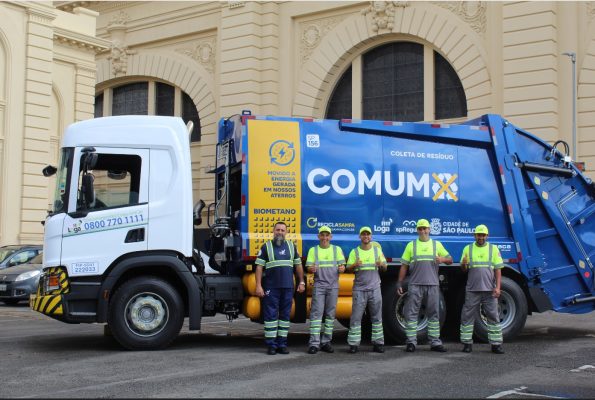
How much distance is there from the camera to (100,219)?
33.9ft

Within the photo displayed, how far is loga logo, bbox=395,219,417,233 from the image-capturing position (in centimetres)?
1146

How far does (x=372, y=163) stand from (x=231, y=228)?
7.26 ft

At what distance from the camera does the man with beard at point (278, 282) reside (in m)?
10.2

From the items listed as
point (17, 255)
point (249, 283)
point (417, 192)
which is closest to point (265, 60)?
point (17, 255)

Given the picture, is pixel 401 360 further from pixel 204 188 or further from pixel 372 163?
pixel 204 188

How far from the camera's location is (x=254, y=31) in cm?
3309

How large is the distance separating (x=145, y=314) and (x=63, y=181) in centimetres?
205

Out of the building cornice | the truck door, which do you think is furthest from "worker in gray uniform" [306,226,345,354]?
the building cornice

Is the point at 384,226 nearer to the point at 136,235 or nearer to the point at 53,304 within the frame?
the point at 136,235

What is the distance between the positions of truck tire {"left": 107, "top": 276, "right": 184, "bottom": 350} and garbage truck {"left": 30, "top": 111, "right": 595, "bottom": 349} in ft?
0.05

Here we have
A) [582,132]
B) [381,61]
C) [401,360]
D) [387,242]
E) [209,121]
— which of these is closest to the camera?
[401,360]

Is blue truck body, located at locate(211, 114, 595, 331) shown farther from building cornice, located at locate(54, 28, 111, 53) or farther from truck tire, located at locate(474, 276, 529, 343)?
building cornice, located at locate(54, 28, 111, 53)

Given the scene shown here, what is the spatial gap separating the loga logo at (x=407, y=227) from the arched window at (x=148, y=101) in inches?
995

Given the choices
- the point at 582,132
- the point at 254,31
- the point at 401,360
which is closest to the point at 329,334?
the point at 401,360
